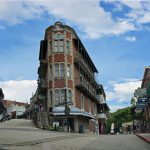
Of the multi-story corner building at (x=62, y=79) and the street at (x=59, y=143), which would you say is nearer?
the street at (x=59, y=143)

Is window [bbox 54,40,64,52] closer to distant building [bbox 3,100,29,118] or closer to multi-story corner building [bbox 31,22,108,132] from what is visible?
multi-story corner building [bbox 31,22,108,132]

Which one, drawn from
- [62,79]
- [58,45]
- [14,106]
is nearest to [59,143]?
[62,79]

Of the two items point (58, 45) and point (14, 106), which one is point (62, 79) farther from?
point (14, 106)

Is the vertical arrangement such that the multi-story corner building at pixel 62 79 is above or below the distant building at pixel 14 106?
below

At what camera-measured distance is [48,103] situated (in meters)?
53.7

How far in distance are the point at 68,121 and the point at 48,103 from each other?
3734 mm

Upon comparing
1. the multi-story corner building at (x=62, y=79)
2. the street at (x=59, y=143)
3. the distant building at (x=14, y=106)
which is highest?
the distant building at (x=14, y=106)

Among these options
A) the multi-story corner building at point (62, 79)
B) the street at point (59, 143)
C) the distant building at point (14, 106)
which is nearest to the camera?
the street at point (59, 143)

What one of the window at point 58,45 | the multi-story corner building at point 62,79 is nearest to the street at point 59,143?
the multi-story corner building at point 62,79

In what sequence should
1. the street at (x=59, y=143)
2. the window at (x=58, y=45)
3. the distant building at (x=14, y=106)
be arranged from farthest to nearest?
the distant building at (x=14, y=106) < the window at (x=58, y=45) < the street at (x=59, y=143)

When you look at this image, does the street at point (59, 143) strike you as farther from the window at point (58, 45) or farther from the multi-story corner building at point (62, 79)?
the window at point (58, 45)

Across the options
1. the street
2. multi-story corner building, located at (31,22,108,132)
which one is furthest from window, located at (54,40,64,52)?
the street

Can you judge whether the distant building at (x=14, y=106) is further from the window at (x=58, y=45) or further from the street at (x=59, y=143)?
the street at (x=59, y=143)

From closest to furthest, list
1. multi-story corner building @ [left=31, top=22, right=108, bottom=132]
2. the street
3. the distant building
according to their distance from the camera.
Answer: the street → multi-story corner building @ [left=31, top=22, right=108, bottom=132] → the distant building
